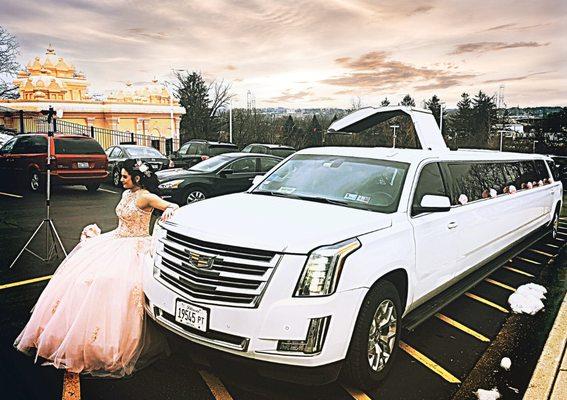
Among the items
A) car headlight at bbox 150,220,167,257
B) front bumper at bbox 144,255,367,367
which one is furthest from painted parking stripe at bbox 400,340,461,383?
car headlight at bbox 150,220,167,257

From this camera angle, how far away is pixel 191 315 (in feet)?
10.2

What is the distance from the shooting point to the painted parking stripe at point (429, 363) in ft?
11.9

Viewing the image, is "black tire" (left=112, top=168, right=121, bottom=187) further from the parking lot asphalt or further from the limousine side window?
the limousine side window

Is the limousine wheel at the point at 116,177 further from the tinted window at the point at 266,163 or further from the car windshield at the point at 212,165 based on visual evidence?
the tinted window at the point at 266,163

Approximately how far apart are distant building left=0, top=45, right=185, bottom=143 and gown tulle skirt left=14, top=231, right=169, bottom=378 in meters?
26.9

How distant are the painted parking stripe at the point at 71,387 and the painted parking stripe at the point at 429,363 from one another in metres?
2.63

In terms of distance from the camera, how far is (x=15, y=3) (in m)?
20.3

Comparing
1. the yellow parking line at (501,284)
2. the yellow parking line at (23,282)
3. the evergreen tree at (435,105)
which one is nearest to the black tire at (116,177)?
the yellow parking line at (23,282)

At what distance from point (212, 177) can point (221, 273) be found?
798 cm

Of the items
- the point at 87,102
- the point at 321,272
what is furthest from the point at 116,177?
the point at 87,102

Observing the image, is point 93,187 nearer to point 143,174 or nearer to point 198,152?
point 198,152

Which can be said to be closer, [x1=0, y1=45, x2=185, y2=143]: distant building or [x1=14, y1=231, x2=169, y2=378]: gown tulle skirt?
[x1=14, y1=231, x2=169, y2=378]: gown tulle skirt

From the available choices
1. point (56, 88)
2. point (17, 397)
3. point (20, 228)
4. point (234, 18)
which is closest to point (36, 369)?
point (17, 397)

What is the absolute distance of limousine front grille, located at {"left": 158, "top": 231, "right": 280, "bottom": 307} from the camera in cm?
294
